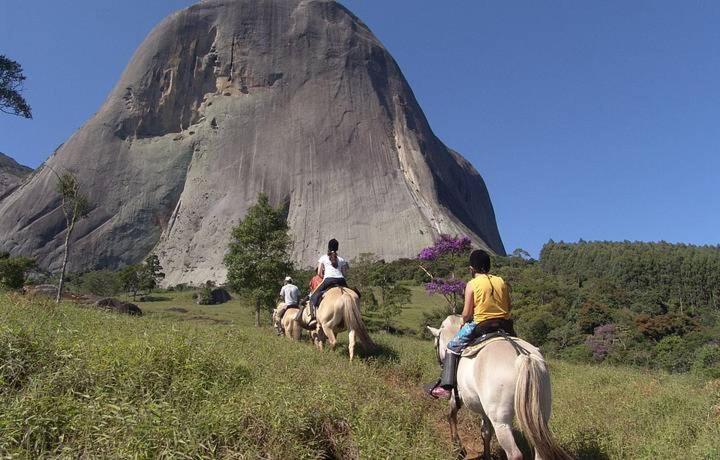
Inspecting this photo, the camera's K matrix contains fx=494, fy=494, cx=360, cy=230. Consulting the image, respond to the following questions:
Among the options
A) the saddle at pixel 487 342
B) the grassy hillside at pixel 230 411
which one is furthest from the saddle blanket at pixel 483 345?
the grassy hillside at pixel 230 411

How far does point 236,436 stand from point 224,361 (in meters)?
1.99

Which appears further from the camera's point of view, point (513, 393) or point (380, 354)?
point (380, 354)

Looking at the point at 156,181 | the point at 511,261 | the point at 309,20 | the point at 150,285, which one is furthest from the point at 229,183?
the point at 511,261

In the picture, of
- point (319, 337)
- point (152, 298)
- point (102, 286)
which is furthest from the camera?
point (102, 286)

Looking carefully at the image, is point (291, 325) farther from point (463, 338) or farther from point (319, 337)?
point (463, 338)

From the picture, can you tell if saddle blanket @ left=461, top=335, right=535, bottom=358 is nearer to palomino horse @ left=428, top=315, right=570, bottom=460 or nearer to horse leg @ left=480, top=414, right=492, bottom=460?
A: palomino horse @ left=428, top=315, right=570, bottom=460

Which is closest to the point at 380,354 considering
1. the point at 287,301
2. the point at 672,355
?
the point at 287,301

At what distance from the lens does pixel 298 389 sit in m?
5.79

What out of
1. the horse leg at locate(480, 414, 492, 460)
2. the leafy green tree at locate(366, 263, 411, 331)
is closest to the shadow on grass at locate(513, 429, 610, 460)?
the horse leg at locate(480, 414, 492, 460)

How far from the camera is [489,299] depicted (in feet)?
19.3

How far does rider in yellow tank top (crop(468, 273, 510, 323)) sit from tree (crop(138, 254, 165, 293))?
2266 inches

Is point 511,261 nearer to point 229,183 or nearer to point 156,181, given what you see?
point 229,183

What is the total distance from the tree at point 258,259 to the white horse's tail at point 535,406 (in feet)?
64.0

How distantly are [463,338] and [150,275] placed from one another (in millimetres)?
64356
